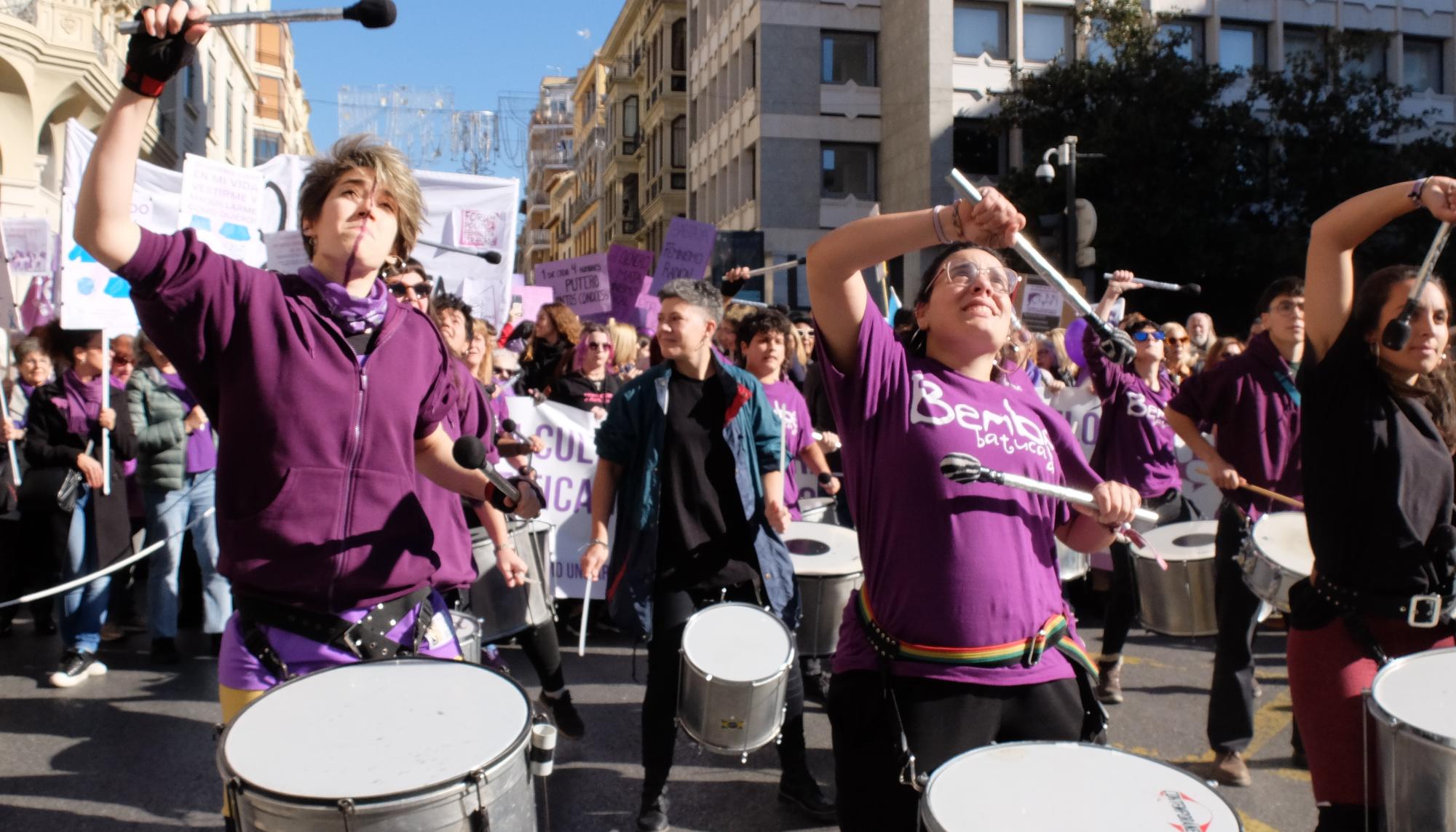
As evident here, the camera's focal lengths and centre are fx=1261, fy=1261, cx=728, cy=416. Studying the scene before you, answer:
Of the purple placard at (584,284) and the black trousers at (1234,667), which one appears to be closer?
the black trousers at (1234,667)

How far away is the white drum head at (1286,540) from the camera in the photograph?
12.9ft

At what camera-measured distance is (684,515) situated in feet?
15.3

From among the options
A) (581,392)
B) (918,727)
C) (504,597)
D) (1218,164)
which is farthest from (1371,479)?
(1218,164)

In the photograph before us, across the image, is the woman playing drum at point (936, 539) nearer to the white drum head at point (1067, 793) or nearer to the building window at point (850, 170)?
the white drum head at point (1067, 793)

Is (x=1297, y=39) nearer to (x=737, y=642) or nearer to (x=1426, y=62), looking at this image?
(x=1426, y=62)

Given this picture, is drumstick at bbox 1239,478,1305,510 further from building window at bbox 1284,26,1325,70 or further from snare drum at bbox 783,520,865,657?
building window at bbox 1284,26,1325,70

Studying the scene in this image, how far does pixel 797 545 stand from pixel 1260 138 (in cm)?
2839

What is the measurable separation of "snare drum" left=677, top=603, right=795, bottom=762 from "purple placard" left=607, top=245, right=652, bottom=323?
9.37 m

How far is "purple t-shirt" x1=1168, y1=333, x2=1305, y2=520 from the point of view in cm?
527

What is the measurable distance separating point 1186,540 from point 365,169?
433cm

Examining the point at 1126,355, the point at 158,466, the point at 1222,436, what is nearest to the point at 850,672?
the point at 1126,355

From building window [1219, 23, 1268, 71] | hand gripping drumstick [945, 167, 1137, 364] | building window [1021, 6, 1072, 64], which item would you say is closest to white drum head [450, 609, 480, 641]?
hand gripping drumstick [945, 167, 1137, 364]

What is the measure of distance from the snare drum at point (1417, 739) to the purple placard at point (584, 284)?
35.6 ft

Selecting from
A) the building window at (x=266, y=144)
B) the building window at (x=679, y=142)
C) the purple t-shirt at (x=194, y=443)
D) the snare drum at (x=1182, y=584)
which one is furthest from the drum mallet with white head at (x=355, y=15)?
the building window at (x=266, y=144)
